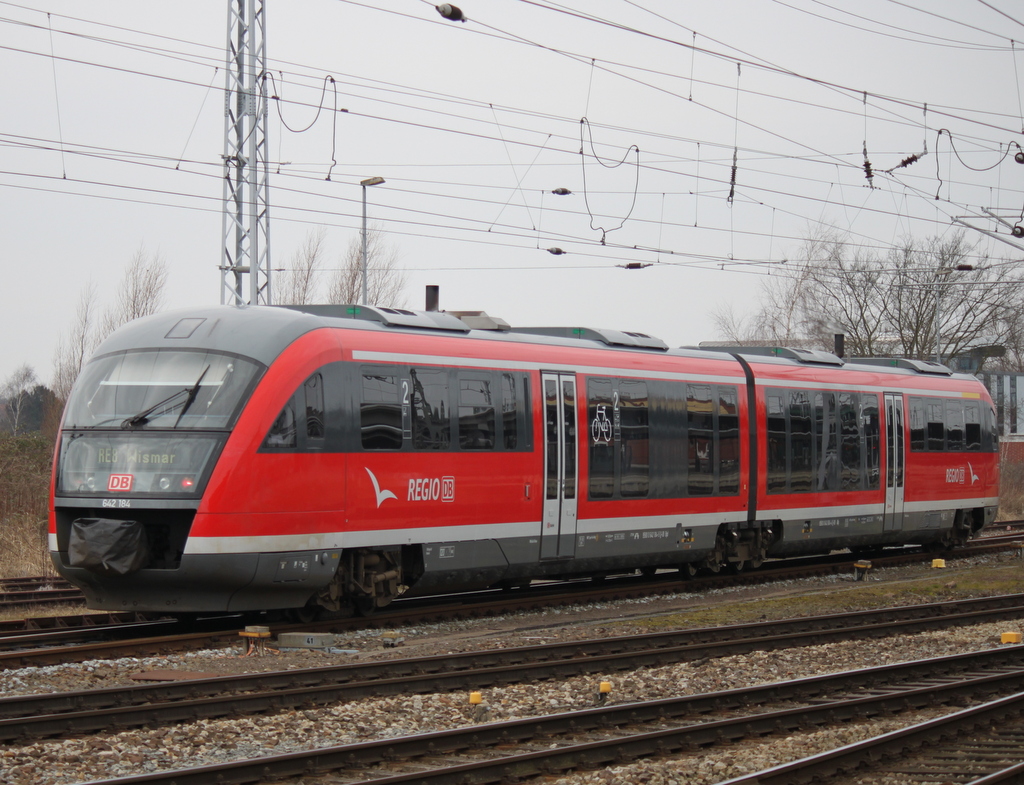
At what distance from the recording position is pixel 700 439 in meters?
17.6

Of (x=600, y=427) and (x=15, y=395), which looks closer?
(x=600, y=427)

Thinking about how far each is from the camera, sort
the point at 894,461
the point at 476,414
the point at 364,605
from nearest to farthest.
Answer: the point at 364,605 < the point at 476,414 < the point at 894,461

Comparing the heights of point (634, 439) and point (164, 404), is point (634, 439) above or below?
below

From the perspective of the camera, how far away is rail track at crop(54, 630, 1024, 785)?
6.92 meters

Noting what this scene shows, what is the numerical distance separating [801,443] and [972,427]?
259 inches

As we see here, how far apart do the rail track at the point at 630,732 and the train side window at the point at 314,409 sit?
186 inches

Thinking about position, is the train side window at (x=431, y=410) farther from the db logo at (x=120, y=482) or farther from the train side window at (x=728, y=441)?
the train side window at (x=728, y=441)

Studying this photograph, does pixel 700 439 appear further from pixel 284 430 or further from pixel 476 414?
pixel 284 430

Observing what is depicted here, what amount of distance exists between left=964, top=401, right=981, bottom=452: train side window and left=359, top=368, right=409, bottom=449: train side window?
1505 cm

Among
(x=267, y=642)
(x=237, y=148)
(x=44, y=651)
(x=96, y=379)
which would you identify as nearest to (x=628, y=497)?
→ (x=267, y=642)

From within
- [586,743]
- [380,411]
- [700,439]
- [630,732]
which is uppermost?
[380,411]

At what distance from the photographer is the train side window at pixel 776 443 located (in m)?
19.0

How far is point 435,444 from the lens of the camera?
13.5 meters

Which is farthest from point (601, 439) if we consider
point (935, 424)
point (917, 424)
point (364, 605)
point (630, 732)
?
point (935, 424)
